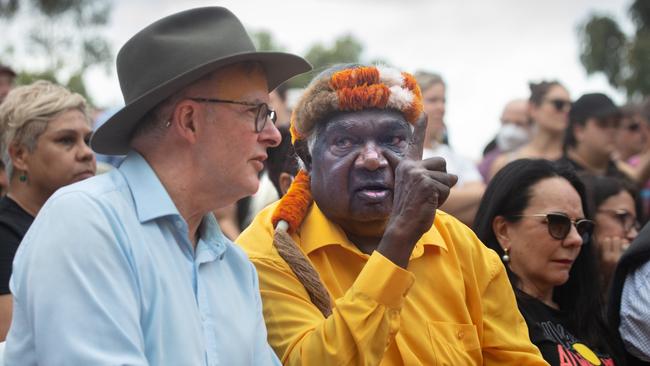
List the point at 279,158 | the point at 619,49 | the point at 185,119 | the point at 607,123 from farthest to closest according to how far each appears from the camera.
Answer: the point at 619,49 < the point at 607,123 < the point at 279,158 < the point at 185,119

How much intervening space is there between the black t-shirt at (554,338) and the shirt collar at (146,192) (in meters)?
2.06

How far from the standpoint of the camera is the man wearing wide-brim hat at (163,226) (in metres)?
2.68

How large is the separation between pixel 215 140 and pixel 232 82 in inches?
8.2

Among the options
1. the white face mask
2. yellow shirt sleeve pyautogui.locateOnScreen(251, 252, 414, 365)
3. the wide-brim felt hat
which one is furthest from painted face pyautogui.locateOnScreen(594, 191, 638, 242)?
the wide-brim felt hat

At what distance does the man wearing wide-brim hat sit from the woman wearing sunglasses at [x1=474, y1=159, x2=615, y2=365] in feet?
5.57

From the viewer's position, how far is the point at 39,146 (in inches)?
192

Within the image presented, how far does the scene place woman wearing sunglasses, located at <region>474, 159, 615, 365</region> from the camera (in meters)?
4.64

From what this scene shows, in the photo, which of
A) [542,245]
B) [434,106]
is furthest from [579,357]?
[434,106]

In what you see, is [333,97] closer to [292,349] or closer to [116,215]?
[292,349]

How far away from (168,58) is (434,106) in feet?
14.5

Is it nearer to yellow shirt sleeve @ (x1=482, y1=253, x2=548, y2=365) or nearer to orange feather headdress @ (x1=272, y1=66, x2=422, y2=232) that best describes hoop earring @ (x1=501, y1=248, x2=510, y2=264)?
yellow shirt sleeve @ (x1=482, y1=253, x2=548, y2=365)

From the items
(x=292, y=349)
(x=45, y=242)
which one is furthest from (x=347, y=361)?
(x=45, y=242)

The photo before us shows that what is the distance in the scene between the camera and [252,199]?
6992mm

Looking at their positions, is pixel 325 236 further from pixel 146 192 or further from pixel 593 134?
pixel 593 134
